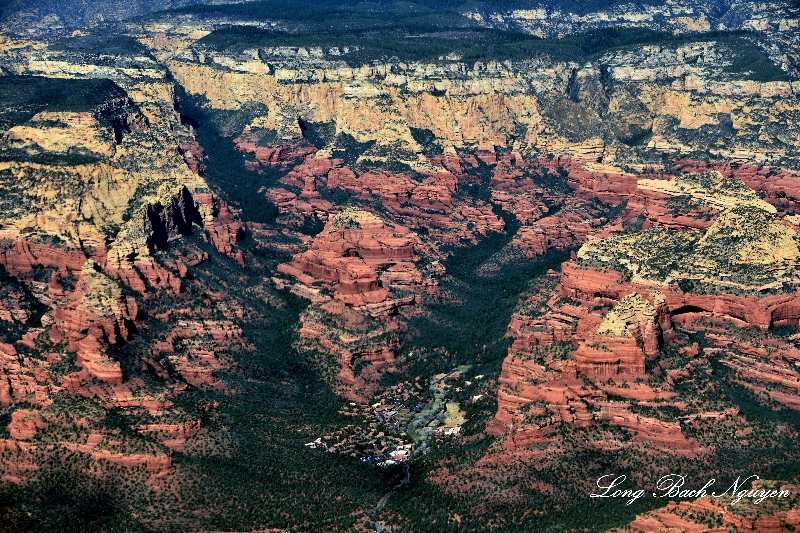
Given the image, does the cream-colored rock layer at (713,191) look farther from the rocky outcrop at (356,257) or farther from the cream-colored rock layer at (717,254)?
the rocky outcrop at (356,257)

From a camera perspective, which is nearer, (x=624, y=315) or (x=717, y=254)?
(x=624, y=315)

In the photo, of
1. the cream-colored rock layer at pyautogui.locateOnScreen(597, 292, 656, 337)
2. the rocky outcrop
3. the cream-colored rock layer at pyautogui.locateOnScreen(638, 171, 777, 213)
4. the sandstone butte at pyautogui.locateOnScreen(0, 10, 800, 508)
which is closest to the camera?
the sandstone butte at pyautogui.locateOnScreen(0, 10, 800, 508)

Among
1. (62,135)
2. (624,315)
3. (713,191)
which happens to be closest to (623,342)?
(624,315)

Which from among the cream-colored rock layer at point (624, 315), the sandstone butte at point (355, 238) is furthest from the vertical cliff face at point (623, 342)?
the sandstone butte at point (355, 238)

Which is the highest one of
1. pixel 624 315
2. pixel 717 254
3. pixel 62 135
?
pixel 62 135

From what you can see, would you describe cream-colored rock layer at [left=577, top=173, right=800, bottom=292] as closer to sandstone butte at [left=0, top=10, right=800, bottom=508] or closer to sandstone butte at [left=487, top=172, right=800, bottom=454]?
sandstone butte at [left=487, top=172, right=800, bottom=454]

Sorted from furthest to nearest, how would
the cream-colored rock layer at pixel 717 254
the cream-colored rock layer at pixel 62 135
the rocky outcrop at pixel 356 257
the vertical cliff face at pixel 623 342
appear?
the cream-colored rock layer at pixel 62 135, the rocky outcrop at pixel 356 257, the cream-colored rock layer at pixel 717 254, the vertical cliff face at pixel 623 342

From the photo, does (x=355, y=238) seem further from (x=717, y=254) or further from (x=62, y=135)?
(x=717, y=254)

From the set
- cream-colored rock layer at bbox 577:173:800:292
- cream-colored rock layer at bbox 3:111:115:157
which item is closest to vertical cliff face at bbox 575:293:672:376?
cream-colored rock layer at bbox 577:173:800:292

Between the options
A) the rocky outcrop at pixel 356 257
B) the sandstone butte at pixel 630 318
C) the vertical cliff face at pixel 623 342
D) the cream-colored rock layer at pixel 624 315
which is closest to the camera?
the sandstone butte at pixel 630 318

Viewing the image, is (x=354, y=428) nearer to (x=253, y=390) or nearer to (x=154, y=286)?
(x=253, y=390)

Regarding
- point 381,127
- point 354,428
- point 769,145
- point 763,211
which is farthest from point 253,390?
point 769,145
